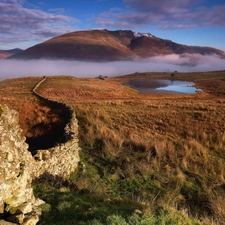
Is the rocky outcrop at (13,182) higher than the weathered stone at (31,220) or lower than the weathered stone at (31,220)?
higher

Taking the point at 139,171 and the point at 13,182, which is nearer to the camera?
the point at 13,182

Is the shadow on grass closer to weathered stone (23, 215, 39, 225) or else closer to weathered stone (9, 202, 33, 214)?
weathered stone (23, 215, 39, 225)

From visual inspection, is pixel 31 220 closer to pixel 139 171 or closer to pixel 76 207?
pixel 76 207

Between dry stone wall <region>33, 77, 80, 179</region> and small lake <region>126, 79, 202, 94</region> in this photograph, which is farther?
small lake <region>126, 79, 202, 94</region>

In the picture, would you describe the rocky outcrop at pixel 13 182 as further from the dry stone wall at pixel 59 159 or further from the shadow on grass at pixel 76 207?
the dry stone wall at pixel 59 159

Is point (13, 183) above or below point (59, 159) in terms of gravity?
above

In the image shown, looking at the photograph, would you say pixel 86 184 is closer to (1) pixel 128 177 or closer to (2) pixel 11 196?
(1) pixel 128 177

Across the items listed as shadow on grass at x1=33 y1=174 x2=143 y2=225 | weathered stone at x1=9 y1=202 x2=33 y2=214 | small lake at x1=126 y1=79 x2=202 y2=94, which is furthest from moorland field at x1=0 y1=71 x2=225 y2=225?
small lake at x1=126 y1=79 x2=202 y2=94

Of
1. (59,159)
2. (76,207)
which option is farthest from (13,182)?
(59,159)

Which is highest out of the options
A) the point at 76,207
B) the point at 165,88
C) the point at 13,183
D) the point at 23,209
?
the point at 13,183

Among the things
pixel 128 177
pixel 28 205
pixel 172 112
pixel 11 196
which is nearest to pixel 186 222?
pixel 28 205

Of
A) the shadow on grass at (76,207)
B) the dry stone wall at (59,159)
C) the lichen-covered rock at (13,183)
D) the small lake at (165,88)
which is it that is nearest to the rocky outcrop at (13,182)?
the lichen-covered rock at (13,183)

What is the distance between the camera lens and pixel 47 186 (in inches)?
332

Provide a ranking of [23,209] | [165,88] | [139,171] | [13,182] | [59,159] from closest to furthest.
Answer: [13,182] → [23,209] → [59,159] → [139,171] → [165,88]
